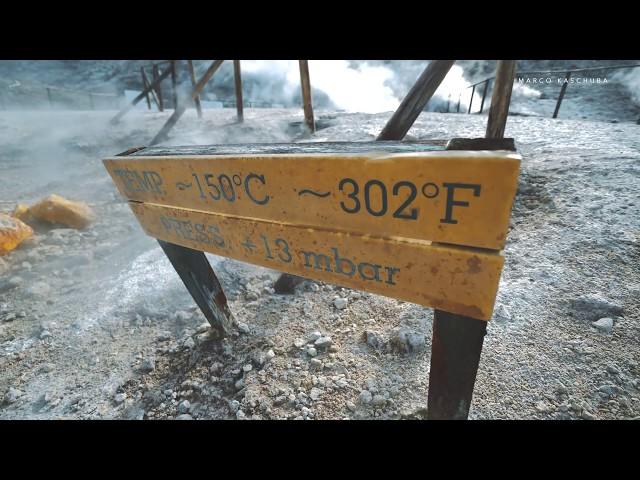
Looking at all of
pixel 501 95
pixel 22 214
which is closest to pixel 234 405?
pixel 501 95

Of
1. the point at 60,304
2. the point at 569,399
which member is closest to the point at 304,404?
the point at 569,399

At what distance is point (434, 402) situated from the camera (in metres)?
1.15

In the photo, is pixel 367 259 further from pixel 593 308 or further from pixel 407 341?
pixel 593 308

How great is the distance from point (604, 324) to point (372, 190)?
1808mm

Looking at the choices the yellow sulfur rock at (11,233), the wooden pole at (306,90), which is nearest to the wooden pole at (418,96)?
the wooden pole at (306,90)

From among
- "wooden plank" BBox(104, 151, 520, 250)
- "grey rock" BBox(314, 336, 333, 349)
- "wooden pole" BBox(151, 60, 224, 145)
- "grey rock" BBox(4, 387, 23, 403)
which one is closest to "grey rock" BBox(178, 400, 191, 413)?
"grey rock" BBox(314, 336, 333, 349)

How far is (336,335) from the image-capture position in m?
2.08

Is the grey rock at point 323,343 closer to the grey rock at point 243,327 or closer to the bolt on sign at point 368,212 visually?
the grey rock at point 243,327

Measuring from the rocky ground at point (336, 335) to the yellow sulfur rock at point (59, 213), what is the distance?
71cm

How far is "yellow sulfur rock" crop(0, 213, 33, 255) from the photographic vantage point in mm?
3455

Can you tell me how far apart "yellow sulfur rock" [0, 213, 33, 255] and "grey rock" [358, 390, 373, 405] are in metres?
4.21

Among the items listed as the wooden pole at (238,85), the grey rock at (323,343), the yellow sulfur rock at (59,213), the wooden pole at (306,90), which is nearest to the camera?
the grey rock at (323,343)

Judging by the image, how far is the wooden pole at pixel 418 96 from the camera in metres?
1.99

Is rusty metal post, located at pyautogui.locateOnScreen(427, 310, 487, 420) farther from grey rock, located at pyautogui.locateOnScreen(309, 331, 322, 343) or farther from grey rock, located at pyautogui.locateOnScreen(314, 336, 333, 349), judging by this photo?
grey rock, located at pyautogui.locateOnScreen(309, 331, 322, 343)
